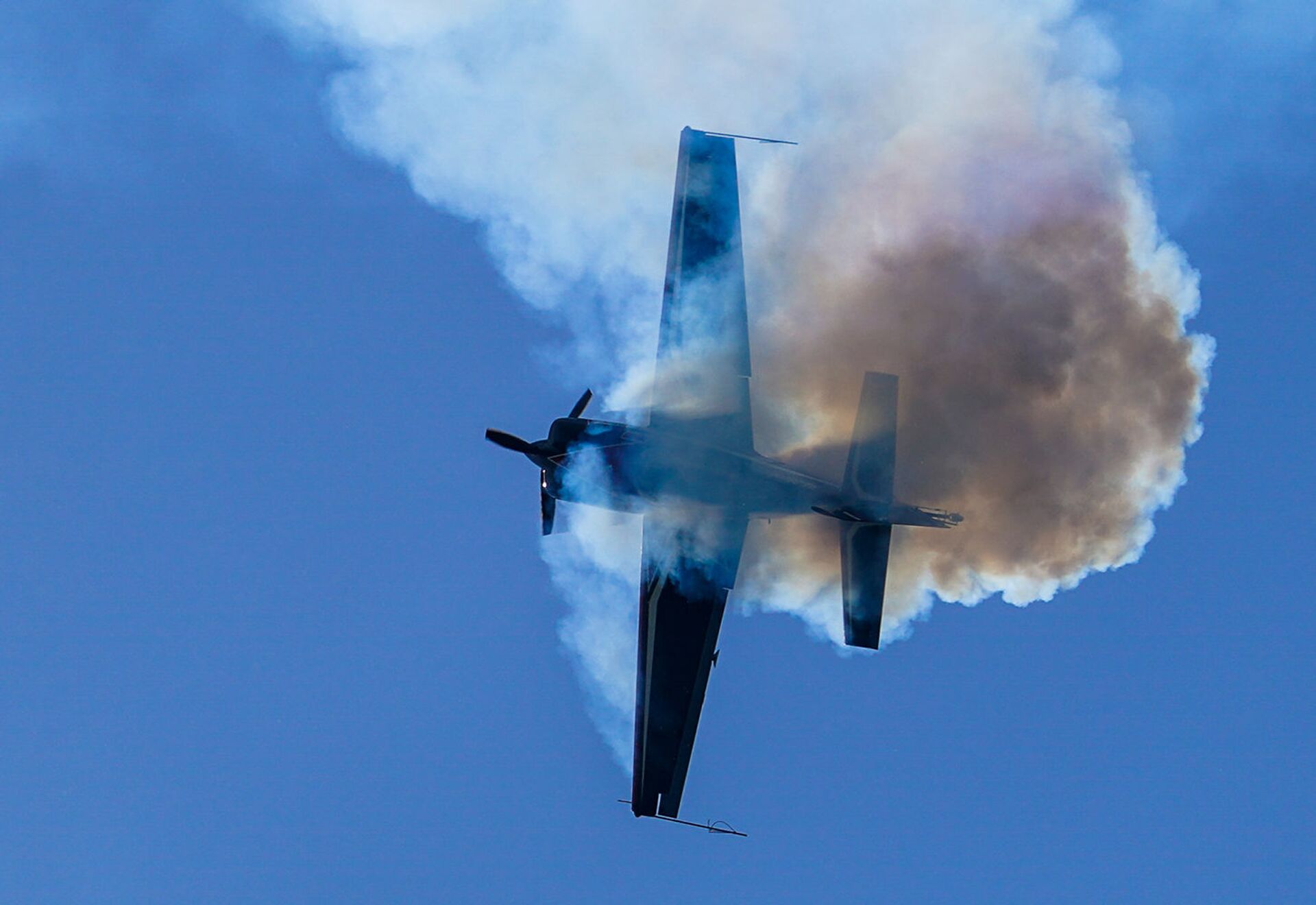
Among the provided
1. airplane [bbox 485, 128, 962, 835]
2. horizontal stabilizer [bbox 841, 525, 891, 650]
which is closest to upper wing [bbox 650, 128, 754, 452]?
airplane [bbox 485, 128, 962, 835]

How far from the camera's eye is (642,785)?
1407 inches

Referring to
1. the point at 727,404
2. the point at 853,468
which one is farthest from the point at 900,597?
the point at 727,404

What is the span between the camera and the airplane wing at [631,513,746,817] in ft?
117

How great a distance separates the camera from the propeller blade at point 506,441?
1331 inches

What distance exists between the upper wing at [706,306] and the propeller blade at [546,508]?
449 cm

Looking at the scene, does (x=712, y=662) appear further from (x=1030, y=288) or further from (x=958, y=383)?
(x=1030, y=288)

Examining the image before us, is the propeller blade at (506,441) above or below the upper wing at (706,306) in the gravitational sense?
below

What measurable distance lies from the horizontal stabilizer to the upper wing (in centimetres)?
464

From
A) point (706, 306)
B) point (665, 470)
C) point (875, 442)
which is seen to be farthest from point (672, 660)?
point (706, 306)

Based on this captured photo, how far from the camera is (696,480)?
34094mm

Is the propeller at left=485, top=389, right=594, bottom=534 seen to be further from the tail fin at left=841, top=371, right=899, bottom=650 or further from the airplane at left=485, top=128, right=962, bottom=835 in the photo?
the tail fin at left=841, top=371, right=899, bottom=650

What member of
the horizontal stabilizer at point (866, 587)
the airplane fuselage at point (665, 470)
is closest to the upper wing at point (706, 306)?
the airplane fuselage at point (665, 470)

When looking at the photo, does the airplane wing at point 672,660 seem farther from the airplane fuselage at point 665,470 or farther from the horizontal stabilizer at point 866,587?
the horizontal stabilizer at point 866,587

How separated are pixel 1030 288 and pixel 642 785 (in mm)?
19923
